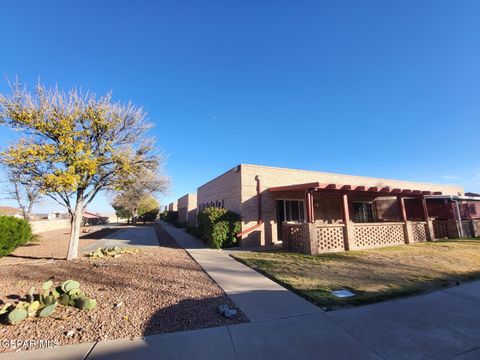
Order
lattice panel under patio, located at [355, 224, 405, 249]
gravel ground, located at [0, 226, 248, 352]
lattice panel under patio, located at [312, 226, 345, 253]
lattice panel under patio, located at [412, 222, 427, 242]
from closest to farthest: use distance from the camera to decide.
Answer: gravel ground, located at [0, 226, 248, 352]
lattice panel under patio, located at [312, 226, 345, 253]
lattice panel under patio, located at [355, 224, 405, 249]
lattice panel under patio, located at [412, 222, 427, 242]

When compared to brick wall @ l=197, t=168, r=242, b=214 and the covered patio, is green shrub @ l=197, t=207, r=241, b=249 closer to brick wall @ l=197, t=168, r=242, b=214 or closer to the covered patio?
brick wall @ l=197, t=168, r=242, b=214

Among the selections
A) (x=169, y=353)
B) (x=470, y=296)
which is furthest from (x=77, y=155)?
(x=470, y=296)

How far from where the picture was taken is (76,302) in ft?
14.9

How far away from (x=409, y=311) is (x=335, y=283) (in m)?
1.90

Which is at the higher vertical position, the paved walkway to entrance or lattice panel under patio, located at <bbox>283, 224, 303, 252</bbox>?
lattice panel under patio, located at <bbox>283, 224, 303, 252</bbox>

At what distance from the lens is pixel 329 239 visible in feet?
36.7

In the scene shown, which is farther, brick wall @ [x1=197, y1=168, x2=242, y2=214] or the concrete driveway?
brick wall @ [x1=197, y1=168, x2=242, y2=214]

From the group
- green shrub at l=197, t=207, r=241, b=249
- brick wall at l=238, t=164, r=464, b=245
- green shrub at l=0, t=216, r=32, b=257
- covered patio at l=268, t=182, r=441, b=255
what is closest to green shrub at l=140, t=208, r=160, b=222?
brick wall at l=238, t=164, r=464, b=245

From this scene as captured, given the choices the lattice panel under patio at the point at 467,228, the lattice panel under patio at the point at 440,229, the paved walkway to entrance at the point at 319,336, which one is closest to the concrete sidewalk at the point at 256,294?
the paved walkway to entrance at the point at 319,336

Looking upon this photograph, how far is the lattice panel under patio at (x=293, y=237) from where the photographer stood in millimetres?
11211

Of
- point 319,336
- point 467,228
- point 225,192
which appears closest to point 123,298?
point 319,336

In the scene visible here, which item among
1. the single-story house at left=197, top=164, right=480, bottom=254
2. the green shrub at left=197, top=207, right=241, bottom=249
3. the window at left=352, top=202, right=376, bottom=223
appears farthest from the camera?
the window at left=352, top=202, right=376, bottom=223

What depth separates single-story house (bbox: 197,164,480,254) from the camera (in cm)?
1136

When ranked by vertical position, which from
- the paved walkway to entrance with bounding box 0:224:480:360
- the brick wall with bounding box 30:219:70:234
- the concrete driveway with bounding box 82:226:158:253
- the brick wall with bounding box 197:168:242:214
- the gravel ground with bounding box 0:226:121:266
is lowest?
the paved walkway to entrance with bounding box 0:224:480:360
